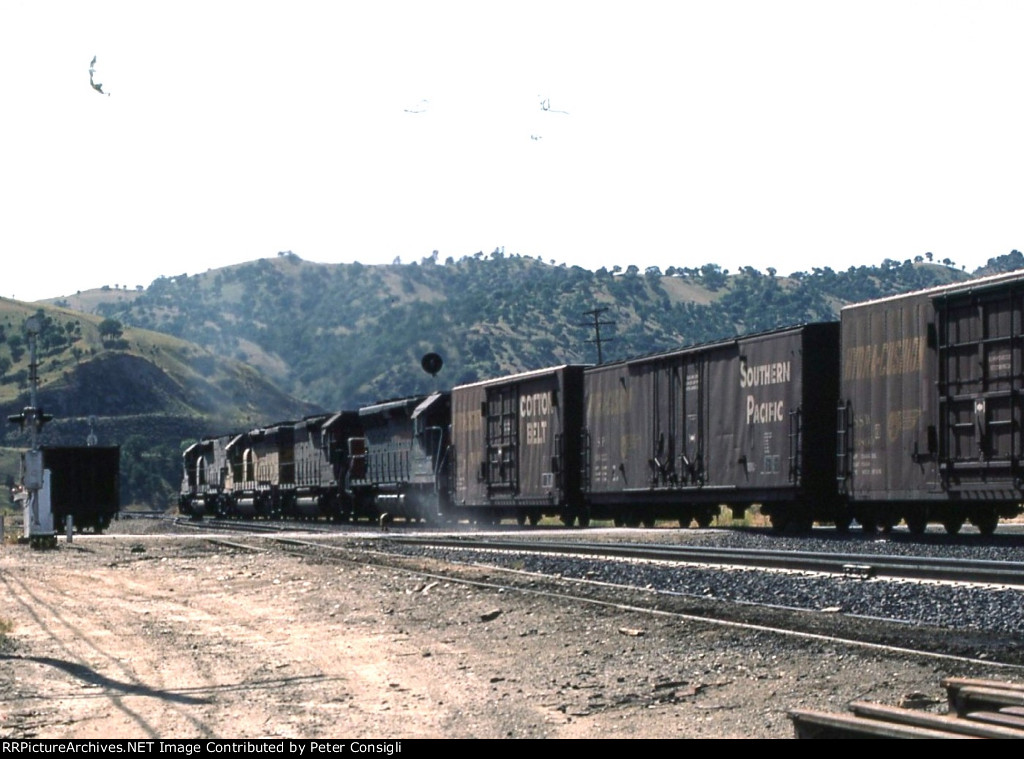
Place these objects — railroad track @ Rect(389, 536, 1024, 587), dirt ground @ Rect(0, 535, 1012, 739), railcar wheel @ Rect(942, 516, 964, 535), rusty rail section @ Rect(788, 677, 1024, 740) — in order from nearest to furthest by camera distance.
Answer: rusty rail section @ Rect(788, 677, 1024, 740), dirt ground @ Rect(0, 535, 1012, 739), railroad track @ Rect(389, 536, 1024, 587), railcar wheel @ Rect(942, 516, 964, 535)

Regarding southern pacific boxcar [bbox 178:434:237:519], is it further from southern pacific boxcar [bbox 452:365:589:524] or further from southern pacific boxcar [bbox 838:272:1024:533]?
southern pacific boxcar [bbox 838:272:1024:533]

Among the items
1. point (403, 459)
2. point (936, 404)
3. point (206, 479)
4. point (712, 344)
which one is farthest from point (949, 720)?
point (206, 479)

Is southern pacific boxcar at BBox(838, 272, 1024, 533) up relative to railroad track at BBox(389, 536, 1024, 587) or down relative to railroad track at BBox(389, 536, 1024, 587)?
up

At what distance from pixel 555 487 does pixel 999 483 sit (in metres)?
14.6

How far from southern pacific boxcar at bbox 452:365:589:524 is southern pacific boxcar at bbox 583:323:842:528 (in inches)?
25.6

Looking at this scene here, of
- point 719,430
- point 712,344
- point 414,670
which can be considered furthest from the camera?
point 712,344

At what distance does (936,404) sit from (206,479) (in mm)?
52780

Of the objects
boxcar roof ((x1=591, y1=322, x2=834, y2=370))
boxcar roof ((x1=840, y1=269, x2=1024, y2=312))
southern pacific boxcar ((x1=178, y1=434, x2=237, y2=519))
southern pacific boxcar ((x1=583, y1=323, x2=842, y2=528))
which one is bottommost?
southern pacific boxcar ((x1=178, y1=434, x2=237, y2=519))

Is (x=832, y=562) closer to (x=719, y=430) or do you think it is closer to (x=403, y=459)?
(x=719, y=430)

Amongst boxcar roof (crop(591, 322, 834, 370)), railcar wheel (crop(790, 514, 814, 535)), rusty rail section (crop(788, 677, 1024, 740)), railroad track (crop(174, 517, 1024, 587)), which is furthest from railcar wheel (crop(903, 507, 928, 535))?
rusty rail section (crop(788, 677, 1024, 740))

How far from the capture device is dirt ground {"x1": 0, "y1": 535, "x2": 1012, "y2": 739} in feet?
27.4

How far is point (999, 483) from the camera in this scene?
777 inches

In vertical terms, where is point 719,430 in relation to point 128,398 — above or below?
below

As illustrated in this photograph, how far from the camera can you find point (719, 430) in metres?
26.7
